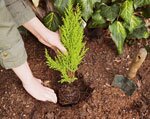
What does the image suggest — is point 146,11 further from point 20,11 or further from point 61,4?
point 20,11

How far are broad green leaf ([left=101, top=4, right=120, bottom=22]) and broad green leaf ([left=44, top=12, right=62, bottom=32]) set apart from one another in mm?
217

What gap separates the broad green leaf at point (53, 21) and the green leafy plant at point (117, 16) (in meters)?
0.03

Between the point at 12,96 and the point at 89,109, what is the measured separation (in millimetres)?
375

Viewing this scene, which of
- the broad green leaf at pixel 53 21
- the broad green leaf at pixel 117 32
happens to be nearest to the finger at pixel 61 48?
the broad green leaf at pixel 53 21

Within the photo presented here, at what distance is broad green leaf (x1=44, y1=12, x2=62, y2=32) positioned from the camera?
1.85 meters

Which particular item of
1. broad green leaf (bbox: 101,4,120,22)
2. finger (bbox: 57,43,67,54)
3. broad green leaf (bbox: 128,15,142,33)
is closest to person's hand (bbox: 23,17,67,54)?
finger (bbox: 57,43,67,54)

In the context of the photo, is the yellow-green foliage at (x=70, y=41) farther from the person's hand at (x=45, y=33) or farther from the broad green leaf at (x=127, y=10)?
the broad green leaf at (x=127, y=10)

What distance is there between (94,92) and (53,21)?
39 cm

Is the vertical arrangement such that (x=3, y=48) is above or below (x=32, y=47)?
above

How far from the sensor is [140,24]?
188 centimetres

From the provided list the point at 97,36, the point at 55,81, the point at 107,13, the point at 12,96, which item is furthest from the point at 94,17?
the point at 12,96

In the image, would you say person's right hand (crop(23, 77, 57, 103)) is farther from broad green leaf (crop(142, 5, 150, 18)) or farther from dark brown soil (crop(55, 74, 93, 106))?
broad green leaf (crop(142, 5, 150, 18))

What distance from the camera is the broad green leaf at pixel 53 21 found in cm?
185

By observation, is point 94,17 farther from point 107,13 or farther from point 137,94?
point 137,94
